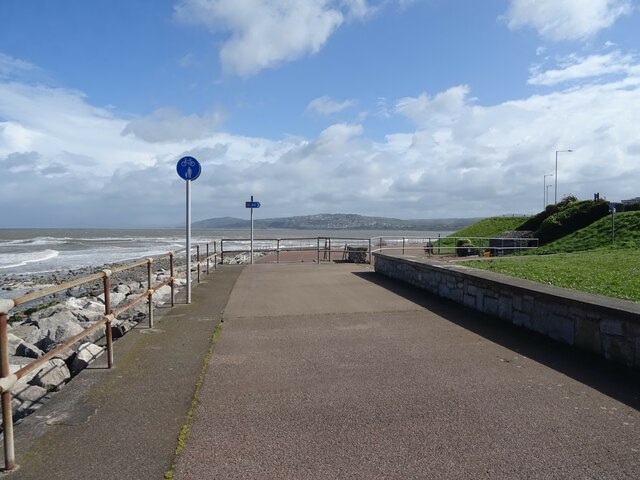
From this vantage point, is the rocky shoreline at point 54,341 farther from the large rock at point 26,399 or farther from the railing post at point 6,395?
the railing post at point 6,395

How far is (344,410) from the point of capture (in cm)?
414

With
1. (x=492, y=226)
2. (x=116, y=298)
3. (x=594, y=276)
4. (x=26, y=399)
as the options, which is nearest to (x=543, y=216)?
(x=492, y=226)

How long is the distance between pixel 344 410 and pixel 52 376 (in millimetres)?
3862

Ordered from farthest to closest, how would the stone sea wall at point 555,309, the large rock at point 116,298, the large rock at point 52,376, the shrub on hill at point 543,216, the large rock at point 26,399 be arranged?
the shrub on hill at point 543,216 < the large rock at point 116,298 < the large rock at point 52,376 < the large rock at point 26,399 < the stone sea wall at point 555,309

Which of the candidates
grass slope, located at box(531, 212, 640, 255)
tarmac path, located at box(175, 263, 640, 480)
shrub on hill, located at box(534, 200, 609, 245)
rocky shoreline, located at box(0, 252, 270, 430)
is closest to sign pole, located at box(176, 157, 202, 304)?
rocky shoreline, located at box(0, 252, 270, 430)

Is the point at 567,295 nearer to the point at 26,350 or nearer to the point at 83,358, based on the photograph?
the point at 83,358

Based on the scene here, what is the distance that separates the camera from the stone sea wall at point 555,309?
5074 mm

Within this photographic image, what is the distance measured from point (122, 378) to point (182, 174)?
514 centimetres

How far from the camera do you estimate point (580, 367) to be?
203 inches

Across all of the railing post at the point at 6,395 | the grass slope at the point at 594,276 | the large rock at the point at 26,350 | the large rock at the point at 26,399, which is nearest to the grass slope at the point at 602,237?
the grass slope at the point at 594,276

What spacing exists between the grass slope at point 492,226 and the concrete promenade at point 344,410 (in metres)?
25.8

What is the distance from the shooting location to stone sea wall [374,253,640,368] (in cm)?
507

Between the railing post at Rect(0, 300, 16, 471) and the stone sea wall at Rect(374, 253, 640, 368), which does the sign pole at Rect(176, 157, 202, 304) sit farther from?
the railing post at Rect(0, 300, 16, 471)

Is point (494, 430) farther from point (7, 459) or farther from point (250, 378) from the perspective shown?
point (7, 459)
